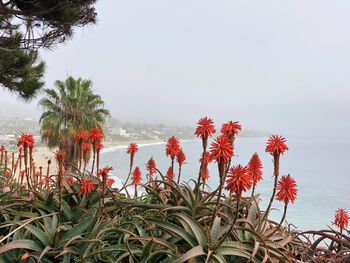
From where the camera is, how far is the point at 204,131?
1891 millimetres

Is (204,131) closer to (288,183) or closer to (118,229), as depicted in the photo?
(288,183)

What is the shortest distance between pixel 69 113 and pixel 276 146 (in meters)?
15.2

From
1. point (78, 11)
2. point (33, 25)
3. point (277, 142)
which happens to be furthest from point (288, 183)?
point (33, 25)

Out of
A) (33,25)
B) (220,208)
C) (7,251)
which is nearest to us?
(7,251)

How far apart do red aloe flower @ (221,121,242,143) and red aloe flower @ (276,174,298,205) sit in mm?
349

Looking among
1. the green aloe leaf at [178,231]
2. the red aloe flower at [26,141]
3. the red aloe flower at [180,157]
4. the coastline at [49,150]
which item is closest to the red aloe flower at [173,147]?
the red aloe flower at [180,157]

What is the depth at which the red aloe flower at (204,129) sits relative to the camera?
189cm

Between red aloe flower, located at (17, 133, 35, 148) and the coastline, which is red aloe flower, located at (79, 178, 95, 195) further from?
the coastline

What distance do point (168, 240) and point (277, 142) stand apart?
757 mm

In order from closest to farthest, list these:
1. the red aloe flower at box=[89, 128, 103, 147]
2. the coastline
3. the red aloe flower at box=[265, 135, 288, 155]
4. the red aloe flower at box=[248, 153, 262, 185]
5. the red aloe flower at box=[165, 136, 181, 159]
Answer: the red aloe flower at box=[265, 135, 288, 155], the red aloe flower at box=[248, 153, 262, 185], the red aloe flower at box=[165, 136, 181, 159], the red aloe flower at box=[89, 128, 103, 147], the coastline

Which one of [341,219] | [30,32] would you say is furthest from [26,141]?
[30,32]

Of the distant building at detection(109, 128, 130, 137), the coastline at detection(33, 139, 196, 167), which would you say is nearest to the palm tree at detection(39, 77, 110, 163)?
the coastline at detection(33, 139, 196, 167)

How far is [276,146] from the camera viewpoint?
1.78 meters

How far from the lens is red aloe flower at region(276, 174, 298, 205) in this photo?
1794mm
